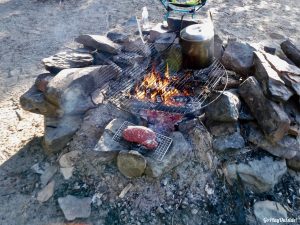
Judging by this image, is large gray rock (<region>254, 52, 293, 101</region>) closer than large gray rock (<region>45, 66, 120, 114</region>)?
Yes

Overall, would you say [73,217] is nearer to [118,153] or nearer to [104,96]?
[118,153]

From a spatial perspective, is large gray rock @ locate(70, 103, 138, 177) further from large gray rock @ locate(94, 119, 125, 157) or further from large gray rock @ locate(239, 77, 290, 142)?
large gray rock @ locate(239, 77, 290, 142)

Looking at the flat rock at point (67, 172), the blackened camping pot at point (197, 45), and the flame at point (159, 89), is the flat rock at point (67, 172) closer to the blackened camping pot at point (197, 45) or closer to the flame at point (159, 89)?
the flame at point (159, 89)

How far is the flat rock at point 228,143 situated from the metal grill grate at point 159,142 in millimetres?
533

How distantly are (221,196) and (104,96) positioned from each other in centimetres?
168

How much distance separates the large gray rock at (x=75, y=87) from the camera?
3.46m

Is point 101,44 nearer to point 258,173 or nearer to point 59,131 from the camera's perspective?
point 59,131

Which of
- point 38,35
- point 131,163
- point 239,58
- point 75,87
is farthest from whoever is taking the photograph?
point 38,35

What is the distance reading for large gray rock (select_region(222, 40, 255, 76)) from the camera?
3.86m

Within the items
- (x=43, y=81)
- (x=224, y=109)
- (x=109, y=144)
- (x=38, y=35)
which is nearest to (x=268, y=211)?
(x=224, y=109)

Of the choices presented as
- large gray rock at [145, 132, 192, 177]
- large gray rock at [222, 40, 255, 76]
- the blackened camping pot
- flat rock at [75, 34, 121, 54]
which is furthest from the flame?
large gray rock at [222, 40, 255, 76]

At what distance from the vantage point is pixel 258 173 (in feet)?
10.7

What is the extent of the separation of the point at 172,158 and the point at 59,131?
132cm

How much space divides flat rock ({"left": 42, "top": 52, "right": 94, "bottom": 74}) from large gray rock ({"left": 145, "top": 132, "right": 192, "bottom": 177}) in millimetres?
1549
